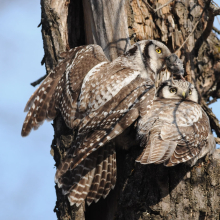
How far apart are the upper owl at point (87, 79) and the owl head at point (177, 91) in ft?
0.64

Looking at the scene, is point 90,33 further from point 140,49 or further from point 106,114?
point 106,114

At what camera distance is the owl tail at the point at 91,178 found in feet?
11.1

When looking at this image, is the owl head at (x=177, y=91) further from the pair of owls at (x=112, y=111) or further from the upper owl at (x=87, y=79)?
the upper owl at (x=87, y=79)

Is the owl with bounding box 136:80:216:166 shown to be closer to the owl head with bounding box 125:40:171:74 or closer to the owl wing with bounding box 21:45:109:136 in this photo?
the owl head with bounding box 125:40:171:74

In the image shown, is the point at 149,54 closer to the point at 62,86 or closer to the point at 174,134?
the point at 62,86

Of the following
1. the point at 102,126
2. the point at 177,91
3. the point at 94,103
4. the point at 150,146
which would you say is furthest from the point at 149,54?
the point at 150,146

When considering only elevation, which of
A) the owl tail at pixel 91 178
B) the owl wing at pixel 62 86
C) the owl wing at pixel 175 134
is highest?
the owl wing at pixel 62 86

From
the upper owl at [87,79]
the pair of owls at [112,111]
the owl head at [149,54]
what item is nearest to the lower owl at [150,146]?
the pair of owls at [112,111]

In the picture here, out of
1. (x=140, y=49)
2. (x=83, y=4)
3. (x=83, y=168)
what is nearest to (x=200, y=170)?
(x=83, y=168)

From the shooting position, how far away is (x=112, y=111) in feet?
10.9

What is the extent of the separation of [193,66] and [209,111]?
0.60m

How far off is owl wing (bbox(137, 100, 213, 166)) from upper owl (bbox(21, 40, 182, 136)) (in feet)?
1.64

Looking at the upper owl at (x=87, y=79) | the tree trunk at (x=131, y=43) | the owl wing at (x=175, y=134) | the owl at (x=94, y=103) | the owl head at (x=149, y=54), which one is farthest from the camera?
the owl head at (x=149, y=54)

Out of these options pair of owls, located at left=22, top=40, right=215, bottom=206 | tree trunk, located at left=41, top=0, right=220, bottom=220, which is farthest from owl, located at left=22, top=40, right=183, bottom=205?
tree trunk, located at left=41, top=0, right=220, bottom=220
